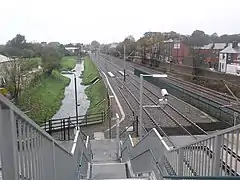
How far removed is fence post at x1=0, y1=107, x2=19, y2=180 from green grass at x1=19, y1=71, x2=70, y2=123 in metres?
11.0

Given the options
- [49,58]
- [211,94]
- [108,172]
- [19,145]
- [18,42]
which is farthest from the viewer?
[49,58]

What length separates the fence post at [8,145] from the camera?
142 cm

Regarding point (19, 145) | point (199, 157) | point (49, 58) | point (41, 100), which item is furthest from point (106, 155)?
point (49, 58)

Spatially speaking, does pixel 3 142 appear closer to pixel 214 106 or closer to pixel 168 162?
pixel 168 162

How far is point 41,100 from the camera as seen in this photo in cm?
2433

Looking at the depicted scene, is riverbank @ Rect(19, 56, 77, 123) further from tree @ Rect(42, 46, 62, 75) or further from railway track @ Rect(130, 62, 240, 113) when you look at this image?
railway track @ Rect(130, 62, 240, 113)

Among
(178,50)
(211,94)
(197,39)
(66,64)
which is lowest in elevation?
(211,94)

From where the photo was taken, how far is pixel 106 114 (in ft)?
54.2

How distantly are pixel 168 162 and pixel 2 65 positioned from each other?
63.4ft

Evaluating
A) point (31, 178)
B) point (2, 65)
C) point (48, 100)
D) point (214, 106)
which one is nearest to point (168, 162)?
point (31, 178)

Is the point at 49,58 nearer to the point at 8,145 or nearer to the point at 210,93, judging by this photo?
the point at 210,93

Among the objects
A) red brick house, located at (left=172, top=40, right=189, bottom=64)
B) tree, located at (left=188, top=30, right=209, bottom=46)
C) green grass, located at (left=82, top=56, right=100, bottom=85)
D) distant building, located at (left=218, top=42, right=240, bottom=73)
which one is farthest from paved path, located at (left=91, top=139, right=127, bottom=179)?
green grass, located at (left=82, top=56, right=100, bottom=85)

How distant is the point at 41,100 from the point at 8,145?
23.6 m

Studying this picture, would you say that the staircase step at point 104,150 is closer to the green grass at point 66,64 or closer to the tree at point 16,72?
the tree at point 16,72
